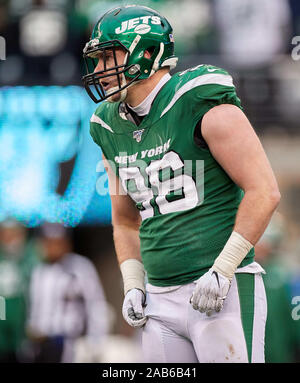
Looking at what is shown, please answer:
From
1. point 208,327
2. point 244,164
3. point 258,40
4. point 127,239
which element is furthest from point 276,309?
point 258,40

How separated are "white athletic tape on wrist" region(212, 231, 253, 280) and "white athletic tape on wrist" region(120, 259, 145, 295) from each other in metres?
0.52

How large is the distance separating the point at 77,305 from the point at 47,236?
79 cm

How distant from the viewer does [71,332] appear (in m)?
6.76

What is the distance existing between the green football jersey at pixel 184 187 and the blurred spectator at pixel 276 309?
233 cm

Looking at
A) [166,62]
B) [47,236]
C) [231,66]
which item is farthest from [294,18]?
[166,62]

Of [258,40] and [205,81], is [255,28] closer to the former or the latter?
[258,40]

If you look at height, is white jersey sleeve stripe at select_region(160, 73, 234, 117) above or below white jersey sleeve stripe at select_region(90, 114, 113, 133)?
above

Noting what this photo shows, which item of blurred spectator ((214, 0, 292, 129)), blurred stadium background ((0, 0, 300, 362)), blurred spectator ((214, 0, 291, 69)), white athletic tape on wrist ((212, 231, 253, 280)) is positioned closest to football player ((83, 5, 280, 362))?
white athletic tape on wrist ((212, 231, 253, 280))

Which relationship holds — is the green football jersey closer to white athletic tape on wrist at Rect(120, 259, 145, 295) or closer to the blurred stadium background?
white athletic tape on wrist at Rect(120, 259, 145, 295)

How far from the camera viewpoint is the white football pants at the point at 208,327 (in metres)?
2.50

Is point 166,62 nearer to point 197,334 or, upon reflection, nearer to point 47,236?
point 197,334

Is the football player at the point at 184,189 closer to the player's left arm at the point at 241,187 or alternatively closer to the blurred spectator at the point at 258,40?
the player's left arm at the point at 241,187

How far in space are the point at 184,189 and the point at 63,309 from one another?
4388 millimetres

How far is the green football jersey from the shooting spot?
2576mm
